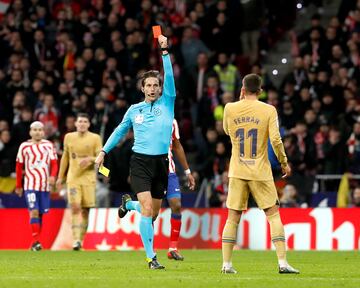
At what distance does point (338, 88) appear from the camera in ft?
87.6

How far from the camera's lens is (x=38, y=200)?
890 inches

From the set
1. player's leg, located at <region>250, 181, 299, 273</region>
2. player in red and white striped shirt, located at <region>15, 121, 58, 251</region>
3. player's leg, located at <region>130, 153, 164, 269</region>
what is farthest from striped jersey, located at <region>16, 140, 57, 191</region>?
player's leg, located at <region>250, 181, 299, 273</region>

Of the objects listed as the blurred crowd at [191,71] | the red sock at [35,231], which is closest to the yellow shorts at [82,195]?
the red sock at [35,231]

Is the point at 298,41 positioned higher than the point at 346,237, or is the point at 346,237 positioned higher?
the point at 298,41

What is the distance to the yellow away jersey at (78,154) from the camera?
2222cm

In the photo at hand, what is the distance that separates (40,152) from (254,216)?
15.0 ft

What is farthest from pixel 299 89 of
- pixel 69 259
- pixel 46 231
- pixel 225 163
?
pixel 69 259

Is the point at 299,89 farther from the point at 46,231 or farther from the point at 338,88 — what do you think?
the point at 46,231

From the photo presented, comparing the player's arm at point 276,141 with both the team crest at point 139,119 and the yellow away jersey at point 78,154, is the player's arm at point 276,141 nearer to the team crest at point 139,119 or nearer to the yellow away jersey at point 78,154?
the team crest at point 139,119

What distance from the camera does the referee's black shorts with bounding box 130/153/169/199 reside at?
14453mm

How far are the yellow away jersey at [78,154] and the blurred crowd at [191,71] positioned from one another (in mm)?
3588

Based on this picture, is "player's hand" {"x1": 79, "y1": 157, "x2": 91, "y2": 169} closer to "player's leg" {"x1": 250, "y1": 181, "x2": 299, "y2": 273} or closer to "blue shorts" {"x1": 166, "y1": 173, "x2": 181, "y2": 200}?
"blue shorts" {"x1": 166, "y1": 173, "x2": 181, "y2": 200}

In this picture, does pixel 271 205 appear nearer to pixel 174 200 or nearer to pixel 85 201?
pixel 174 200

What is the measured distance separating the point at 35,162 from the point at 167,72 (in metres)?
8.78
